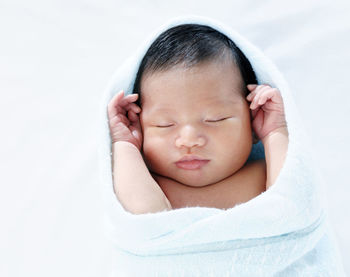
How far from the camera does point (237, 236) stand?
1.14 meters

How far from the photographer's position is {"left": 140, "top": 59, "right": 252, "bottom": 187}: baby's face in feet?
4.26

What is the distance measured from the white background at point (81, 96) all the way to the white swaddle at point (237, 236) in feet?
0.80

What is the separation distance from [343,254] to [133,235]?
0.58 m

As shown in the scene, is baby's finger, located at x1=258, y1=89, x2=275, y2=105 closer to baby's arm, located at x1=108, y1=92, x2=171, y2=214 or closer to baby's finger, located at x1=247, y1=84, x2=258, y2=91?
baby's finger, located at x1=247, y1=84, x2=258, y2=91

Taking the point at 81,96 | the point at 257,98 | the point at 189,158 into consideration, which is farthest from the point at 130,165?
the point at 81,96

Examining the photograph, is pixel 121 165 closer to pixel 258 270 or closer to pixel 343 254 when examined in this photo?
pixel 258 270

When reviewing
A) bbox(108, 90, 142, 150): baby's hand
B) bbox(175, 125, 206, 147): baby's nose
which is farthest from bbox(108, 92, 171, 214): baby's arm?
bbox(175, 125, 206, 147): baby's nose

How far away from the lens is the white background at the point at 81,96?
57.1 inches

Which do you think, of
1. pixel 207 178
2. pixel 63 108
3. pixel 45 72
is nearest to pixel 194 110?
pixel 207 178

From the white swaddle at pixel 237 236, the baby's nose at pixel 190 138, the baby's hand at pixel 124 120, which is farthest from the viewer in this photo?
the baby's hand at pixel 124 120

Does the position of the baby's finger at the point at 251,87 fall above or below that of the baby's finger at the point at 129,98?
above

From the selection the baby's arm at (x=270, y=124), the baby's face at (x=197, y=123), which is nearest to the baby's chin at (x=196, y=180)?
the baby's face at (x=197, y=123)

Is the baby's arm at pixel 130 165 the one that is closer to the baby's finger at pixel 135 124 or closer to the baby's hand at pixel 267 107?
the baby's finger at pixel 135 124

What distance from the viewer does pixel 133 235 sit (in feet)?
3.78
